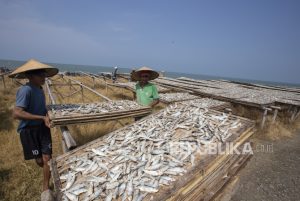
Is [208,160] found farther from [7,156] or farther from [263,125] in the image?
[263,125]

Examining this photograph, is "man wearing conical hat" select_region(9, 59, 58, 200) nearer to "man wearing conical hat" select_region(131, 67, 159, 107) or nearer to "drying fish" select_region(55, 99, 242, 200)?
"drying fish" select_region(55, 99, 242, 200)

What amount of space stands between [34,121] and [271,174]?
7.61 metres

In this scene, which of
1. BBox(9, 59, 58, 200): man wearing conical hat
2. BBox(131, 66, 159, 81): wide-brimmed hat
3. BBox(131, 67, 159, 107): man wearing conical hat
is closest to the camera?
BBox(9, 59, 58, 200): man wearing conical hat

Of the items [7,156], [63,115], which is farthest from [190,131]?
[7,156]

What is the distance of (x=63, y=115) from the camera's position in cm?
452

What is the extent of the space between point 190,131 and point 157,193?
1876mm

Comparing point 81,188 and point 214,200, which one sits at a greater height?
point 81,188

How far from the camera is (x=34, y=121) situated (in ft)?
13.0

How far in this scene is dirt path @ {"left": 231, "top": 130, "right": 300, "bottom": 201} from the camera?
5403 mm

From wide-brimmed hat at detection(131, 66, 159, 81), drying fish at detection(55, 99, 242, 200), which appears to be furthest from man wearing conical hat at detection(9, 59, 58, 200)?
wide-brimmed hat at detection(131, 66, 159, 81)

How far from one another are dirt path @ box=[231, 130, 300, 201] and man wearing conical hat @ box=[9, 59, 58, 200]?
510cm

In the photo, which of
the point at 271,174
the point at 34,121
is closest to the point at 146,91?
the point at 34,121

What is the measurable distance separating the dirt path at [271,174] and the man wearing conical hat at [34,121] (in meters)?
5.10

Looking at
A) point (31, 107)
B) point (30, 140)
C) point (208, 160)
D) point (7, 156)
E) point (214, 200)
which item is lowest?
point (7, 156)
